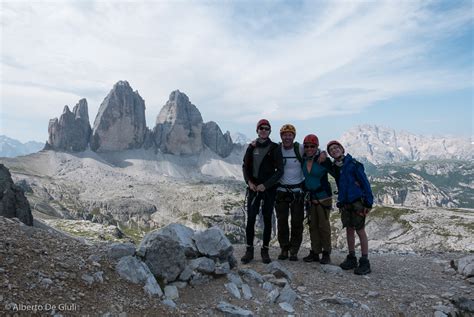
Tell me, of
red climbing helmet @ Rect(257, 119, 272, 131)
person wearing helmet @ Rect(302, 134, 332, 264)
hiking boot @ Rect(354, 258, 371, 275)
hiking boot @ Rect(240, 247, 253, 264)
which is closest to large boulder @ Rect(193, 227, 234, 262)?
hiking boot @ Rect(240, 247, 253, 264)

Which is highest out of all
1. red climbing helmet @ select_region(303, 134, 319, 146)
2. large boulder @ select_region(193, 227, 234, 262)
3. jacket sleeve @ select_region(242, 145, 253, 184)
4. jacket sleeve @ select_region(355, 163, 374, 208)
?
red climbing helmet @ select_region(303, 134, 319, 146)

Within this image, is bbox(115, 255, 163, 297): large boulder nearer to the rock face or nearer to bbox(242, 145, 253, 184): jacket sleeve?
bbox(242, 145, 253, 184): jacket sleeve

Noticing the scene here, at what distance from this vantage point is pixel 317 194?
40.4ft

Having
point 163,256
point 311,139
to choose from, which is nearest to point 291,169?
point 311,139

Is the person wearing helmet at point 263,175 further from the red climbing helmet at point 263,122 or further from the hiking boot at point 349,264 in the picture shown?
the hiking boot at point 349,264

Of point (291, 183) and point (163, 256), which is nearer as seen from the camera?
point (163, 256)

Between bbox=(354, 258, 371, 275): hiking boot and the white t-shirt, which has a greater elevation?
the white t-shirt

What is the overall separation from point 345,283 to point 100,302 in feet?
25.0

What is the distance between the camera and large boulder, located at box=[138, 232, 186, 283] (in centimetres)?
942

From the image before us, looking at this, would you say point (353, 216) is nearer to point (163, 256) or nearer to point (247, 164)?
point (247, 164)

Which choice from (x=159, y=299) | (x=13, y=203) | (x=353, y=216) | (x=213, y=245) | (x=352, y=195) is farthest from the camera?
(x=13, y=203)

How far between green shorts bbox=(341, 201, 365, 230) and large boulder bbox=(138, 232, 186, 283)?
5999 mm

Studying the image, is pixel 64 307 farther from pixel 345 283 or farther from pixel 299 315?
pixel 345 283

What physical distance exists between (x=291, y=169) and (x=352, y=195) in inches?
93.3
